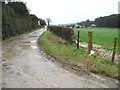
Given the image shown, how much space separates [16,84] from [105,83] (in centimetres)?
273

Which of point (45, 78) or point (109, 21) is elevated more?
point (109, 21)

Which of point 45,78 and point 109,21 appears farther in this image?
point 109,21

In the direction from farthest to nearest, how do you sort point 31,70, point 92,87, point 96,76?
point 31,70 → point 96,76 → point 92,87

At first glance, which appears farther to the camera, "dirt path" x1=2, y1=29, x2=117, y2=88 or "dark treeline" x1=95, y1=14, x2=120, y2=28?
"dark treeline" x1=95, y1=14, x2=120, y2=28

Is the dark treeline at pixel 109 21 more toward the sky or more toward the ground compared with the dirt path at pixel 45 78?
more toward the sky

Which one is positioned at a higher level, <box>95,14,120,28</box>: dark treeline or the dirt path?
<box>95,14,120,28</box>: dark treeline

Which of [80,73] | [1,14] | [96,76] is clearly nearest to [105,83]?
[96,76]

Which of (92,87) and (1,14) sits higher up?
(1,14)

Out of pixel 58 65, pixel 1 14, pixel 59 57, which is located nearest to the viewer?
pixel 58 65

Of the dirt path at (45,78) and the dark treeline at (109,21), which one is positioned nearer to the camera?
the dirt path at (45,78)

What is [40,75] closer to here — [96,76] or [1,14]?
[96,76]

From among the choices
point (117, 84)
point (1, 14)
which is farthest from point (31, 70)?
point (1, 14)

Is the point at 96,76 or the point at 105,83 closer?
the point at 105,83

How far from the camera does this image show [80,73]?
28.7 ft
